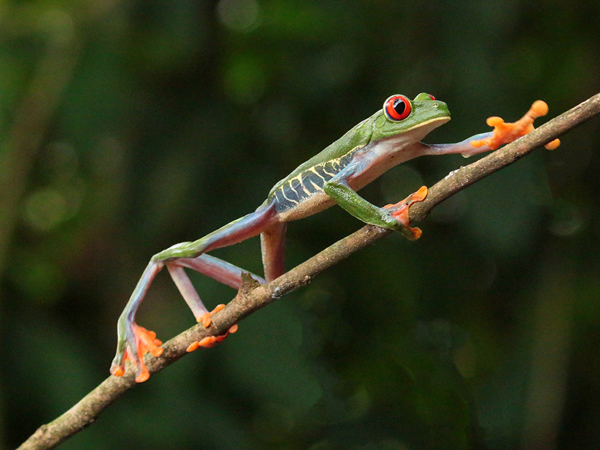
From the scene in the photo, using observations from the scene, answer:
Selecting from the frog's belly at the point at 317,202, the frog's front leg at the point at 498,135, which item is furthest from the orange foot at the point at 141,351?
the frog's front leg at the point at 498,135

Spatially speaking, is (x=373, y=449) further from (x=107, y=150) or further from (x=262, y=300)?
(x=107, y=150)

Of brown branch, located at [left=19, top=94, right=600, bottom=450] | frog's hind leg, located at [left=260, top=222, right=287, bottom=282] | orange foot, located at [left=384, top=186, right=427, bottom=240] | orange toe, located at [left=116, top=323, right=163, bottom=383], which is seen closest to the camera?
brown branch, located at [left=19, top=94, right=600, bottom=450]

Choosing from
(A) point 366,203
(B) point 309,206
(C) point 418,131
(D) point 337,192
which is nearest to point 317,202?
(B) point 309,206

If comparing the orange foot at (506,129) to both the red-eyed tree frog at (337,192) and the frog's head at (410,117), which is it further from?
the frog's head at (410,117)

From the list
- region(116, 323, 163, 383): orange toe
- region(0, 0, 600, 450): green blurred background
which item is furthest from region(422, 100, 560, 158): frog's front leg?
region(116, 323, 163, 383): orange toe

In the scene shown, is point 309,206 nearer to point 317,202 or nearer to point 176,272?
point 317,202

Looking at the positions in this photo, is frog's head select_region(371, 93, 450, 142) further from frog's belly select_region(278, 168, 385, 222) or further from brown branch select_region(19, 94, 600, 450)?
brown branch select_region(19, 94, 600, 450)
